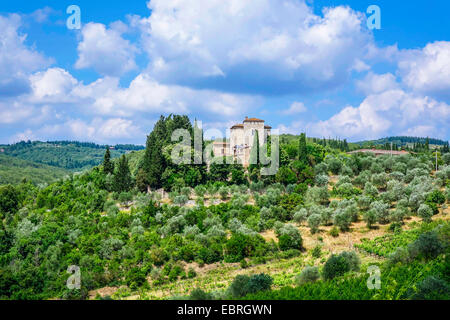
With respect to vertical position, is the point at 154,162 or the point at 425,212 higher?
the point at 154,162

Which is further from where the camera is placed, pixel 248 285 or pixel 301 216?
pixel 301 216

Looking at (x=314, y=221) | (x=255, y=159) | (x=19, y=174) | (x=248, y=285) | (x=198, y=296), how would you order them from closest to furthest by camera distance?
1. (x=198, y=296)
2. (x=248, y=285)
3. (x=314, y=221)
4. (x=255, y=159)
5. (x=19, y=174)

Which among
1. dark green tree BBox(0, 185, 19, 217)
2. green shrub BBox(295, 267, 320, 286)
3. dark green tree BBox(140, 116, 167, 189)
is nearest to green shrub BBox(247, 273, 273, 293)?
green shrub BBox(295, 267, 320, 286)

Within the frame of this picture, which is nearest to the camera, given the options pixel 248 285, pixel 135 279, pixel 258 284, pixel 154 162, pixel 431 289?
pixel 431 289

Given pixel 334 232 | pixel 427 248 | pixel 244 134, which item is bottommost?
pixel 334 232

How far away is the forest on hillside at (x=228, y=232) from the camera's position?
20823mm

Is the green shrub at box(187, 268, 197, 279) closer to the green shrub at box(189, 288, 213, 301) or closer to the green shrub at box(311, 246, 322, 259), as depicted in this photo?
the green shrub at box(311, 246, 322, 259)

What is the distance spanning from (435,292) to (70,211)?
3479 cm

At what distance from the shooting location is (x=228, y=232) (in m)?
32.7

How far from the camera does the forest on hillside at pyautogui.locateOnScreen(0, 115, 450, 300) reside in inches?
820

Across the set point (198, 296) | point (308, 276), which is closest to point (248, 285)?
point (198, 296)

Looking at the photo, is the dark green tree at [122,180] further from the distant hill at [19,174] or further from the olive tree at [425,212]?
the distant hill at [19,174]

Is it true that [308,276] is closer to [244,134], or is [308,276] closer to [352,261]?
[352,261]

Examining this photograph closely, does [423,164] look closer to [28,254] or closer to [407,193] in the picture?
[407,193]
